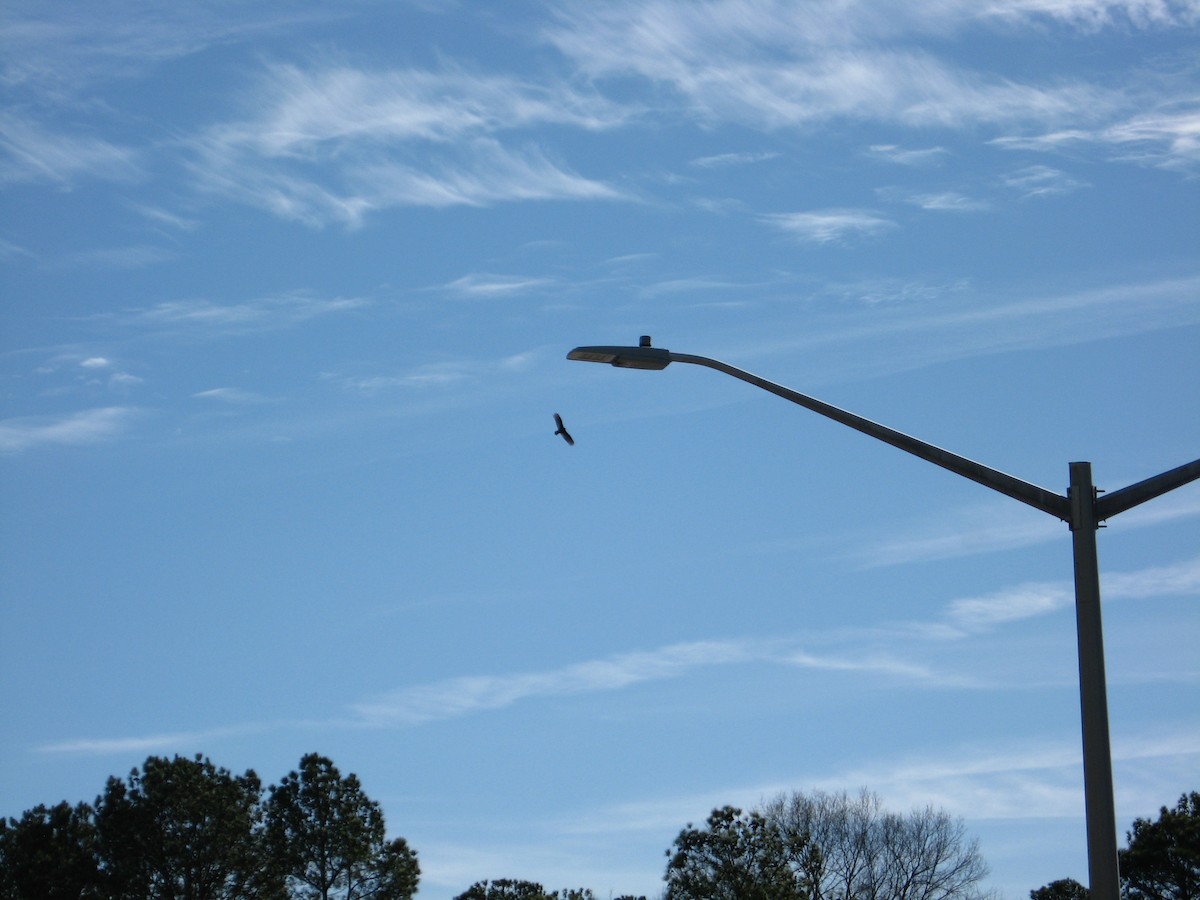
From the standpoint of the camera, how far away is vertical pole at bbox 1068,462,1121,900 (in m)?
11.5

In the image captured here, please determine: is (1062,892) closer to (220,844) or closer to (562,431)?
(220,844)

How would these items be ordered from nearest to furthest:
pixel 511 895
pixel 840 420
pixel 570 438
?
pixel 840 420, pixel 570 438, pixel 511 895

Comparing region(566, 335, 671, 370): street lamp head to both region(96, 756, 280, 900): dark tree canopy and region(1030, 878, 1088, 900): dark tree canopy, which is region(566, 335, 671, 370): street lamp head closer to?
region(96, 756, 280, 900): dark tree canopy

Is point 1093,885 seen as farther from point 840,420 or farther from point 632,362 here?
point 632,362

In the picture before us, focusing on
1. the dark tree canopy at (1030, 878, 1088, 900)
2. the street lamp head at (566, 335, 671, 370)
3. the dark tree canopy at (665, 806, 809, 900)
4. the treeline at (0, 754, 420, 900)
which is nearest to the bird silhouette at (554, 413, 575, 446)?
the street lamp head at (566, 335, 671, 370)

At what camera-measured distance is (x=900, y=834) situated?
73000mm

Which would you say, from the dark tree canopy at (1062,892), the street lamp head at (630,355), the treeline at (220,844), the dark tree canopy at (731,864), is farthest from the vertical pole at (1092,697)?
the dark tree canopy at (1062,892)

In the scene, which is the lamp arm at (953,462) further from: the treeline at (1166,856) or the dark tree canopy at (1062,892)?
the dark tree canopy at (1062,892)

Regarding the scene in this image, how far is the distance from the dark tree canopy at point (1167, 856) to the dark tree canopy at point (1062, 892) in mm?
27204

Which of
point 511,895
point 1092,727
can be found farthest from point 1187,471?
point 511,895

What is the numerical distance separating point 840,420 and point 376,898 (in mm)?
55430

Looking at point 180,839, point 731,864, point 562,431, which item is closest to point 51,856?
point 180,839

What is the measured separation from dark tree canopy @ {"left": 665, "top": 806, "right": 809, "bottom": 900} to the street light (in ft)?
127

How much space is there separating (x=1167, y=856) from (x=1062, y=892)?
30.5 m
